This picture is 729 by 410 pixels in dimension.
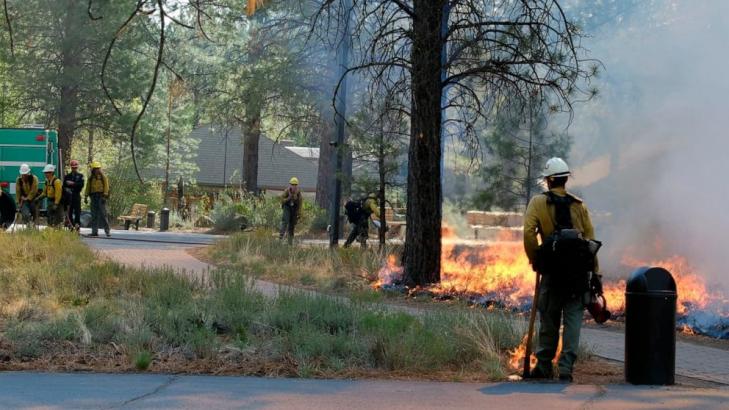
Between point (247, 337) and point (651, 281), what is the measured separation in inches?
134

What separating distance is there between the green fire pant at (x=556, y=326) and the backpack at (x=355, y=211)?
12.0m

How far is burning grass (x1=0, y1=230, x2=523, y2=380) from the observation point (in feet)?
26.9

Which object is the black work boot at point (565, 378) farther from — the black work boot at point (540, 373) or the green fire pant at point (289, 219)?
the green fire pant at point (289, 219)

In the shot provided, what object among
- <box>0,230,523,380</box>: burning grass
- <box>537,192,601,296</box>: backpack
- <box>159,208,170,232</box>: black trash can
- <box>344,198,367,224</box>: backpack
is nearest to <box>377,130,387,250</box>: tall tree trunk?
<box>344,198,367,224</box>: backpack

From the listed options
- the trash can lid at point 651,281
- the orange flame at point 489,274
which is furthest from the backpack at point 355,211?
the trash can lid at point 651,281

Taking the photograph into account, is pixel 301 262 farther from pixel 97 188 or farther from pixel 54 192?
pixel 97 188

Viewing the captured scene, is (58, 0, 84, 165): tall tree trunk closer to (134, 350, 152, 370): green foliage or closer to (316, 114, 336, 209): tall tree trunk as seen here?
(316, 114, 336, 209): tall tree trunk

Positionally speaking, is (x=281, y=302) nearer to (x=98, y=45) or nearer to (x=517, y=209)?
(x=517, y=209)

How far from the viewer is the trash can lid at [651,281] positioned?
317 inches

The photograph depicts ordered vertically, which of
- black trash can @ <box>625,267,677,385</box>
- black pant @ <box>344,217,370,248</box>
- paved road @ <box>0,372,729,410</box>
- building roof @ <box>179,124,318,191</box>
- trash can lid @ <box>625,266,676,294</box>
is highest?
building roof @ <box>179,124,318,191</box>

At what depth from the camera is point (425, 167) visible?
1407cm

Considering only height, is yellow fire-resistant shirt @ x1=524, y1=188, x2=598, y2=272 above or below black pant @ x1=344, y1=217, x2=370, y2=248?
above

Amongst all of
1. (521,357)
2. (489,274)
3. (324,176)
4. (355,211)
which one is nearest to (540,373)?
(521,357)

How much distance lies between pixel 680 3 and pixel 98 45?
23.1 m
